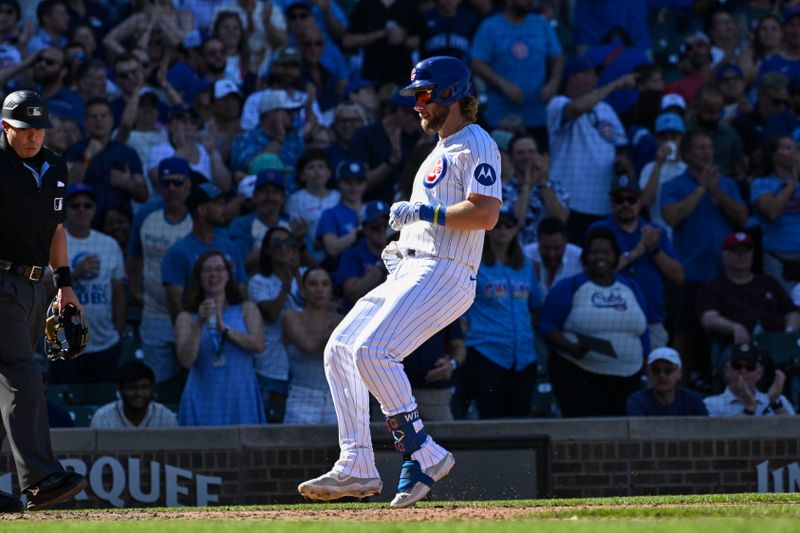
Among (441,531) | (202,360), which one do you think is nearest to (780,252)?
(202,360)

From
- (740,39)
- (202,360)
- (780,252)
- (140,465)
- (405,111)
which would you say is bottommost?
(140,465)

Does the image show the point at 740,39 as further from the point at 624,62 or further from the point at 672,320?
the point at 672,320

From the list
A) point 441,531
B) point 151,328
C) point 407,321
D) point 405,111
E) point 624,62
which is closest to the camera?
point 441,531

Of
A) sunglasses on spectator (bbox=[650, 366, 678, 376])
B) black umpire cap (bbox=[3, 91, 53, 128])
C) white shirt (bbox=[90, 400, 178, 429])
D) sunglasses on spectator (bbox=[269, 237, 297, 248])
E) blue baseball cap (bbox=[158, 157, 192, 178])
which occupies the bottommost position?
white shirt (bbox=[90, 400, 178, 429])

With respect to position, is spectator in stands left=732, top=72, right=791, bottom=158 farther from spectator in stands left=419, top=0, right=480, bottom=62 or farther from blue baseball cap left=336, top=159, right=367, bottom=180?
blue baseball cap left=336, top=159, right=367, bottom=180

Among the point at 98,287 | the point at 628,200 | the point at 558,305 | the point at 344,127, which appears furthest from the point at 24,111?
the point at 344,127

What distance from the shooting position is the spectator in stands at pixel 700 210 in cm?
1165

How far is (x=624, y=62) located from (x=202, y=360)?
18.5 ft

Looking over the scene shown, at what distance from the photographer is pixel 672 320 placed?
37.2 feet

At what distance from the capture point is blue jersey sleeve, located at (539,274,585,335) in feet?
34.5

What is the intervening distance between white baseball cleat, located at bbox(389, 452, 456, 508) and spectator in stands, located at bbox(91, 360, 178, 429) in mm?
3900

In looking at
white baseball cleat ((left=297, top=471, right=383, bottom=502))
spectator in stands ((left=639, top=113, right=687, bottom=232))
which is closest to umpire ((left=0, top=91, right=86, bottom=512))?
white baseball cleat ((left=297, top=471, right=383, bottom=502))

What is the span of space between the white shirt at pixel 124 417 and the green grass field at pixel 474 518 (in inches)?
110

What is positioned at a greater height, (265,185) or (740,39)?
(740,39)
